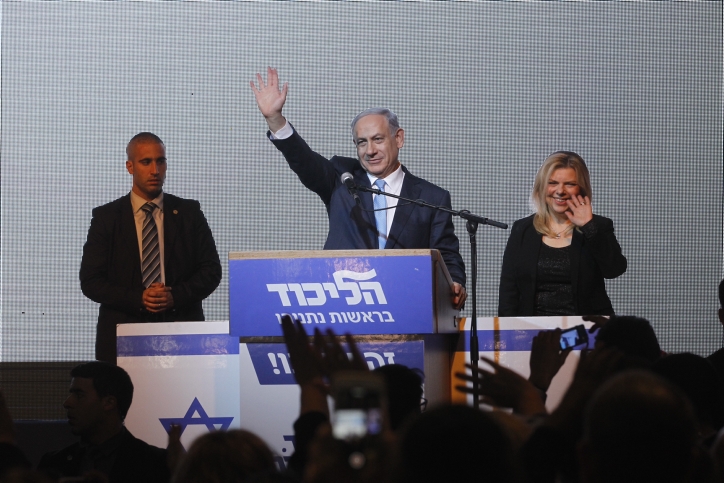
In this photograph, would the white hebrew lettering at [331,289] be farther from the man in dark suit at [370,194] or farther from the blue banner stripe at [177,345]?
the man in dark suit at [370,194]

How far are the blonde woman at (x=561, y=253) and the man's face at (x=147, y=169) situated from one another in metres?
1.56

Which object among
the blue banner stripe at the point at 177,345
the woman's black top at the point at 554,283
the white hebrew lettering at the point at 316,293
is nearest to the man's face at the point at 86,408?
the blue banner stripe at the point at 177,345

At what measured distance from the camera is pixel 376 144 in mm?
3816

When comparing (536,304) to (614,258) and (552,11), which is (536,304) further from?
(552,11)

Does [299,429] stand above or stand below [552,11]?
below

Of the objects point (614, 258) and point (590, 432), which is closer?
point (590, 432)

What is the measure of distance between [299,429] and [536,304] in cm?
213

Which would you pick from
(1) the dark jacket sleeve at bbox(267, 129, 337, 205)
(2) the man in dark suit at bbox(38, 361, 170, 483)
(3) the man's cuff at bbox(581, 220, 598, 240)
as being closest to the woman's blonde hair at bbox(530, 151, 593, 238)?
(3) the man's cuff at bbox(581, 220, 598, 240)

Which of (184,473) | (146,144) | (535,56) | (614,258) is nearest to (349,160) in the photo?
(146,144)

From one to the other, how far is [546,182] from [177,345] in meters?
1.66

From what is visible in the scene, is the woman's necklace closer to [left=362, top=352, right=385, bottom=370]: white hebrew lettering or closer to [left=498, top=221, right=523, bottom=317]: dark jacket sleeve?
[left=498, top=221, right=523, bottom=317]: dark jacket sleeve

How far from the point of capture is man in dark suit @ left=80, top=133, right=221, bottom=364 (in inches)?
149

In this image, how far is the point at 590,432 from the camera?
1.35 meters

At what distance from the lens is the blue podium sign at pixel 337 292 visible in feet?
8.85
